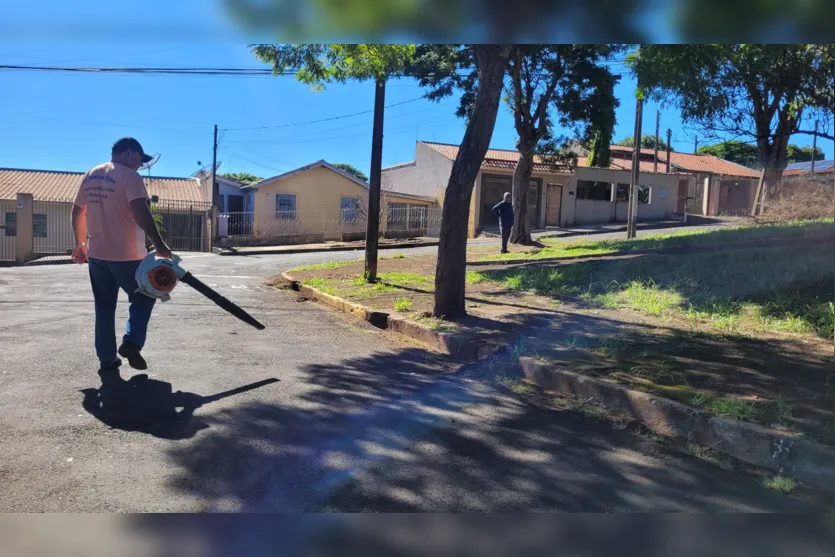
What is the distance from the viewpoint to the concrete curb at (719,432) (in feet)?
11.8

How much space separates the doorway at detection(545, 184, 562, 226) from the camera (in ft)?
102

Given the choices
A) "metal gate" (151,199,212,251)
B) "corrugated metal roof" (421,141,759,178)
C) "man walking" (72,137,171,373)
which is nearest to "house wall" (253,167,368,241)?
"metal gate" (151,199,212,251)

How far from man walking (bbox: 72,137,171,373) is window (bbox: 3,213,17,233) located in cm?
1757

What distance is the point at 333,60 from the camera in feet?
34.8

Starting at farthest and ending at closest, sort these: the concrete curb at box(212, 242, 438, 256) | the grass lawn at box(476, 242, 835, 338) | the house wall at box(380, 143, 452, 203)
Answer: the house wall at box(380, 143, 452, 203) < the concrete curb at box(212, 242, 438, 256) < the grass lawn at box(476, 242, 835, 338)

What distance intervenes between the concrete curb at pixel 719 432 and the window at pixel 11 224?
19.8 metres

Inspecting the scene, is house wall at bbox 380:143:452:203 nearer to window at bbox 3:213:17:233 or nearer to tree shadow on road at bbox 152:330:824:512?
window at bbox 3:213:17:233

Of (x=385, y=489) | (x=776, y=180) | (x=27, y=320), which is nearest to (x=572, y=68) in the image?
(x=776, y=180)

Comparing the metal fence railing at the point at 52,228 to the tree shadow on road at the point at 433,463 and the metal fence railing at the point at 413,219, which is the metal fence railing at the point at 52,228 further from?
the tree shadow on road at the point at 433,463

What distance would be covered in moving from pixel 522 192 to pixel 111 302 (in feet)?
52.0

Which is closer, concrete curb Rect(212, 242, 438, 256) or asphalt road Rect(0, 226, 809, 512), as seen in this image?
asphalt road Rect(0, 226, 809, 512)

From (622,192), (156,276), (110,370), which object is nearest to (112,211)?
(156,276)

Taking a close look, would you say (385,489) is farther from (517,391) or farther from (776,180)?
(776,180)

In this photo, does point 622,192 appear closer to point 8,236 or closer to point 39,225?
point 39,225
